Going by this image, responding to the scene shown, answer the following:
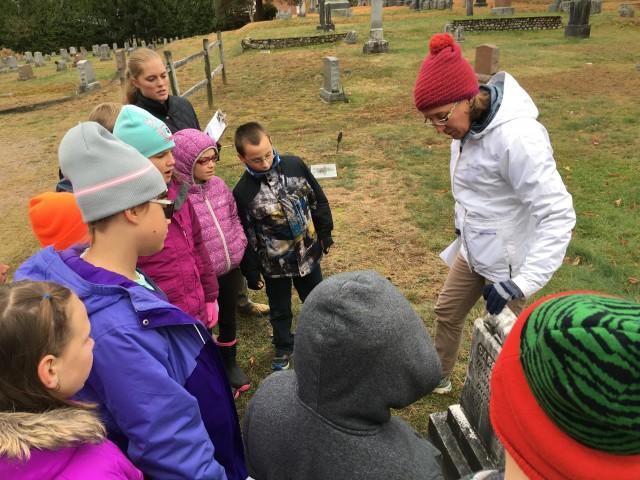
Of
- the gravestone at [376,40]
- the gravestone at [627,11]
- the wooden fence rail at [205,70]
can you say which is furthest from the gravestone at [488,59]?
the gravestone at [627,11]

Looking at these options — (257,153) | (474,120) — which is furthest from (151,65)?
(474,120)

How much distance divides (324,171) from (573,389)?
6.51 metres

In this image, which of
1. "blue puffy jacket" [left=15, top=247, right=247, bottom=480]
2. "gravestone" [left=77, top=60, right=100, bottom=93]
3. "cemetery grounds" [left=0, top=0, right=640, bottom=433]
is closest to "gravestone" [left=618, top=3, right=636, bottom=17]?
"cemetery grounds" [left=0, top=0, right=640, bottom=433]

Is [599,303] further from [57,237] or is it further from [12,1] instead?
[12,1]

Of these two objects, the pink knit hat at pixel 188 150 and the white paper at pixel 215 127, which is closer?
the pink knit hat at pixel 188 150

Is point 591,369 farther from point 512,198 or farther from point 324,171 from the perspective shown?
point 324,171

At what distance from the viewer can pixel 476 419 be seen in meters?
2.37

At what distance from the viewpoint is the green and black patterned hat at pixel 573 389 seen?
0.71m

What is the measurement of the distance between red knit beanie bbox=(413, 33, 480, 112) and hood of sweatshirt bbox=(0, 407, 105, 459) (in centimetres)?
197

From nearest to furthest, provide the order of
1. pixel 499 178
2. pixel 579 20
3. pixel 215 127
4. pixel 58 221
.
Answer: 1. pixel 58 221
2. pixel 499 178
3. pixel 215 127
4. pixel 579 20

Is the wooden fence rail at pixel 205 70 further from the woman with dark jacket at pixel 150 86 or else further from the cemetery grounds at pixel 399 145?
the woman with dark jacket at pixel 150 86

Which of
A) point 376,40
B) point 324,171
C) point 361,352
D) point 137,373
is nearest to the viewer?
point 361,352

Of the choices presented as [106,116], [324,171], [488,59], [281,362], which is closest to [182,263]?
[106,116]

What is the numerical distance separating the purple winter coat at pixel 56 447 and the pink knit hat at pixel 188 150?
174 cm
